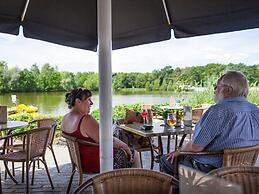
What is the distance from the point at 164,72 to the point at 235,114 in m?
7.99

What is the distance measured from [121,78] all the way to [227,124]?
24.5 feet

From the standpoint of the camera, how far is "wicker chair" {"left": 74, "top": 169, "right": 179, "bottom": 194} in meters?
1.54

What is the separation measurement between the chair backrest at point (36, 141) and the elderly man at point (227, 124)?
1725 millimetres

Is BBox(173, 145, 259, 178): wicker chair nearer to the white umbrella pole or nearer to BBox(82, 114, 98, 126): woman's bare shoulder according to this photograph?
the white umbrella pole

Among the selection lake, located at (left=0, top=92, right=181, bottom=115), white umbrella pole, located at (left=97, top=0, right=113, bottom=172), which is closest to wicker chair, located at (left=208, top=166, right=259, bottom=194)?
white umbrella pole, located at (left=97, top=0, right=113, bottom=172)

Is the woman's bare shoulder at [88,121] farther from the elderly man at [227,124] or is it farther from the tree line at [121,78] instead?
the tree line at [121,78]

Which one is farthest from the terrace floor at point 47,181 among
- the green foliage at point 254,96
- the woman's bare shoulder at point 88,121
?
the green foliage at point 254,96

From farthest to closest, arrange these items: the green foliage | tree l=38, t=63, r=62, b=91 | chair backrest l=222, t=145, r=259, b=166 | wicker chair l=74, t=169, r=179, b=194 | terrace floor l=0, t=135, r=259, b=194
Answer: tree l=38, t=63, r=62, b=91
the green foliage
terrace floor l=0, t=135, r=259, b=194
chair backrest l=222, t=145, r=259, b=166
wicker chair l=74, t=169, r=179, b=194

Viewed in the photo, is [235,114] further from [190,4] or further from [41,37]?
[41,37]

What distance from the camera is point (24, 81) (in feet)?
30.7

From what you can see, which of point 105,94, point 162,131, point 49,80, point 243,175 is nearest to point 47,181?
point 162,131

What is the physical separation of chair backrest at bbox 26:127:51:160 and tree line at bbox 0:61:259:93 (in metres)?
5.30

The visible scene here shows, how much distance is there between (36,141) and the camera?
355 cm

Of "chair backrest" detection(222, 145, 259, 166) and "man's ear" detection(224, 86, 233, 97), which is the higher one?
"man's ear" detection(224, 86, 233, 97)
